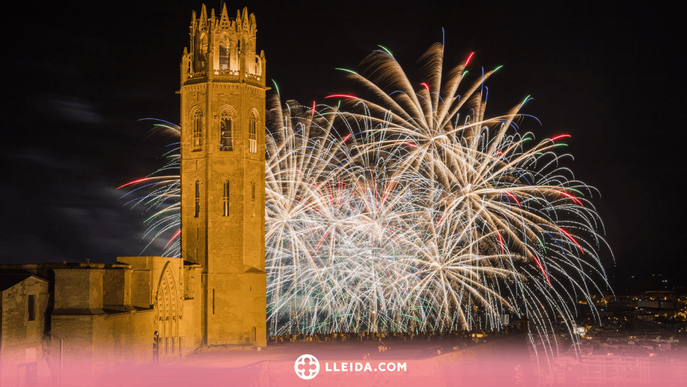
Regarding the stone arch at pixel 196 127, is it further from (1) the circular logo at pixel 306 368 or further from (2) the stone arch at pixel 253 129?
(1) the circular logo at pixel 306 368

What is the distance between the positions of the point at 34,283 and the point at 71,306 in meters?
1.54

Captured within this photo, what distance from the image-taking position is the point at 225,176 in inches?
1431

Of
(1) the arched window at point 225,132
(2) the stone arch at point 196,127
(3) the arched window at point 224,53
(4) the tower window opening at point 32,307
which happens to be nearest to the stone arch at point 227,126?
(1) the arched window at point 225,132

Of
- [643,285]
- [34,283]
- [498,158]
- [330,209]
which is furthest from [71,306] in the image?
[643,285]

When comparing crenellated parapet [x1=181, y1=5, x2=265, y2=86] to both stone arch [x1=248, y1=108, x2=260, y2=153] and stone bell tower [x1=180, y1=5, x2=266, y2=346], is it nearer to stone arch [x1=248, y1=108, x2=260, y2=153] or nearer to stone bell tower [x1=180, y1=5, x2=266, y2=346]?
stone bell tower [x1=180, y1=5, x2=266, y2=346]

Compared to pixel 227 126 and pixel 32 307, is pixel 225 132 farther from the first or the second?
pixel 32 307

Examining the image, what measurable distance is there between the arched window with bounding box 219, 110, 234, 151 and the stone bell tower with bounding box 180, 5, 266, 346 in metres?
0.05

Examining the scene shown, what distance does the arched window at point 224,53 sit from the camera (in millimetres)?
37250

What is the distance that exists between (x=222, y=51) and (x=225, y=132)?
428cm

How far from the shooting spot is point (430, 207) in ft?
117

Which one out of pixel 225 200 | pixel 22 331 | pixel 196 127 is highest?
pixel 196 127

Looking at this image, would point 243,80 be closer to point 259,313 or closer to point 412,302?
point 259,313

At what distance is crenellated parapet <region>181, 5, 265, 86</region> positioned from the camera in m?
36.7

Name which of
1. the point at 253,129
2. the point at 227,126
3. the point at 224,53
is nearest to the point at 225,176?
the point at 227,126
